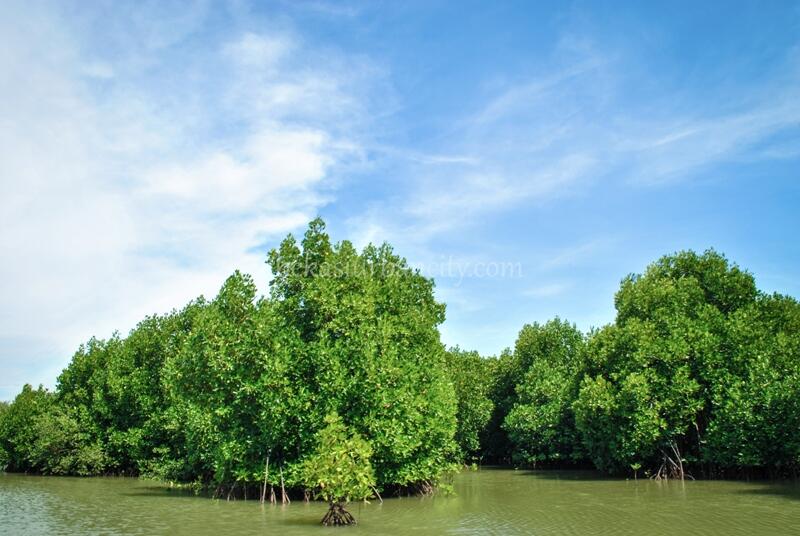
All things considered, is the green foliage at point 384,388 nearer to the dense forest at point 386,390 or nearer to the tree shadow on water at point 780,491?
the dense forest at point 386,390

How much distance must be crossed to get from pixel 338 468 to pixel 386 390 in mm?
5628

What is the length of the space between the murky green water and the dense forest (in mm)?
1751

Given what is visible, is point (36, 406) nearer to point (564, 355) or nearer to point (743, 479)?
point (564, 355)

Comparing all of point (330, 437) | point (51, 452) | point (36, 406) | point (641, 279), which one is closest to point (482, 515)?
point (330, 437)

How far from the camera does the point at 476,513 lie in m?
24.0

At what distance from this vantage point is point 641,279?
43625 mm

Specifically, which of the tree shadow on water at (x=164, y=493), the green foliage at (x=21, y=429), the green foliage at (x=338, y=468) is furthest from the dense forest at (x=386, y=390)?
the green foliage at (x=21, y=429)

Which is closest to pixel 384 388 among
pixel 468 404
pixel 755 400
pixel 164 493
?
pixel 164 493

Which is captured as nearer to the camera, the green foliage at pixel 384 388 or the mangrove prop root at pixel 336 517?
the mangrove prop root at pixel 336 517

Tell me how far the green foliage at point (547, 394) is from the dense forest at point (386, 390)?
20cm

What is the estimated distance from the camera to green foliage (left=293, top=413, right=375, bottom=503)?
20.6 metres

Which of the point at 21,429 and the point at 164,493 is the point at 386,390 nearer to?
the point at 164,493

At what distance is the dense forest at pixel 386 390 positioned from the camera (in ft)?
86.4

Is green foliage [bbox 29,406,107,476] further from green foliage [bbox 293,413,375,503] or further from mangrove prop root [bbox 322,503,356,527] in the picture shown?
mangrove prop root [bbox 322,503,356,527]
